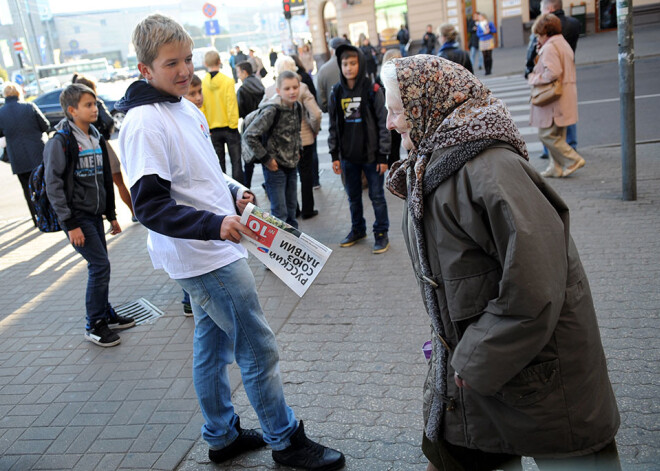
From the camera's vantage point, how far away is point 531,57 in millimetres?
8523

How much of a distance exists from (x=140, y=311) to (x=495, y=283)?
165 inches

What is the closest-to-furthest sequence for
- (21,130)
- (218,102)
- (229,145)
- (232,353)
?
(232,353) → (218,102) → (21,130) → (229,145)

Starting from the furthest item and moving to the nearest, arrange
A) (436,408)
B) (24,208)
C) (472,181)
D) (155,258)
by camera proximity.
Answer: (24,208) → (155,258) → (436,408) → (472,181)

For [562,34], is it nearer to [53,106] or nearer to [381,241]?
[381,241]

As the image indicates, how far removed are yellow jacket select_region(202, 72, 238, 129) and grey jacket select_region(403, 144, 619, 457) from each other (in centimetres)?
636

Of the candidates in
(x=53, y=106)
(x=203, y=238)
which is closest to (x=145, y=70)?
(x=203, y=238)

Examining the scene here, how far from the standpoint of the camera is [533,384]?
1.89 meters

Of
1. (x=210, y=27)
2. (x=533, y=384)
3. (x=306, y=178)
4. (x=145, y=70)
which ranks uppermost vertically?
(x=210, y=27)

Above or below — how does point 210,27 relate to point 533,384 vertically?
above

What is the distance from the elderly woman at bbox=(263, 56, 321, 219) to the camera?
6.97 metres

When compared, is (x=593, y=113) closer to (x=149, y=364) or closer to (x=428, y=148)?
(x=149, y=364)

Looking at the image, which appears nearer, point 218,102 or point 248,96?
point 218,102

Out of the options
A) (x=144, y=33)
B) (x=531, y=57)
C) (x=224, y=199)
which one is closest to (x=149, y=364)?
(x=224, y=199)

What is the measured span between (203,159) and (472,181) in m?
1.30
